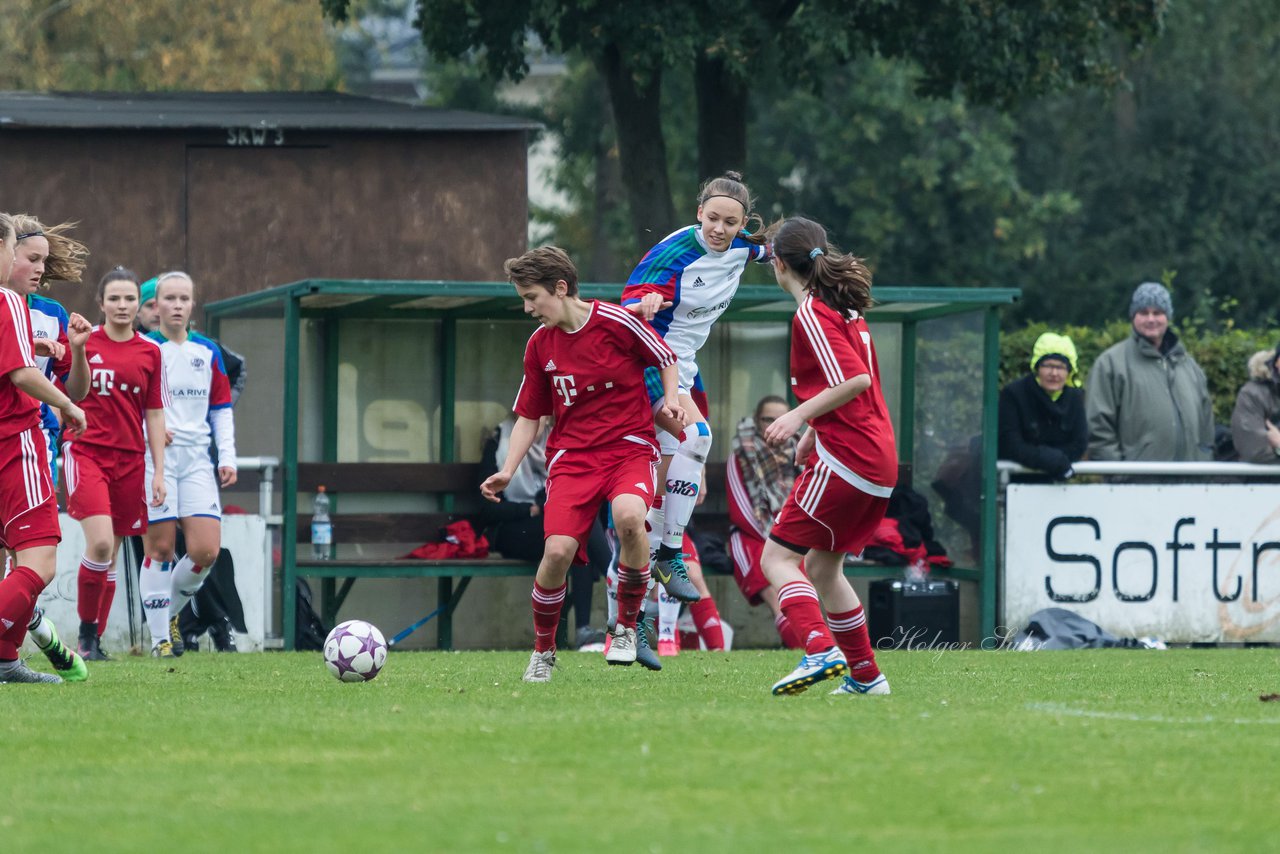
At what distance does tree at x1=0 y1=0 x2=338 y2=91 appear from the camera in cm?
3431

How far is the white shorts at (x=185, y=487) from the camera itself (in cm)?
1234

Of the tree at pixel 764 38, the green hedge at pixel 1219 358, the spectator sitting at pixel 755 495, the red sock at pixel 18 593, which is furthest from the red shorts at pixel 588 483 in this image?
the tree at pixel 764 38

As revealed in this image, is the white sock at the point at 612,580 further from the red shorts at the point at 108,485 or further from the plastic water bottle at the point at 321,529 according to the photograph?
the red shorts at the point at 108,485

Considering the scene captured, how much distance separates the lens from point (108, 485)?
11.8m

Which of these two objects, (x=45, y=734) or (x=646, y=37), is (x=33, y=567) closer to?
(x=45, y=734)

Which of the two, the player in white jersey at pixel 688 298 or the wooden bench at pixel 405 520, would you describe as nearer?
the player in white jersey at pixel 688 298

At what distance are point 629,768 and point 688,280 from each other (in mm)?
4841

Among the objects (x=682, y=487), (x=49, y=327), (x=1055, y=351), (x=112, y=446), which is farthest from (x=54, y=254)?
(x=1055, y=351)

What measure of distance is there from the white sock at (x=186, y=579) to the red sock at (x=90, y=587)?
66cm

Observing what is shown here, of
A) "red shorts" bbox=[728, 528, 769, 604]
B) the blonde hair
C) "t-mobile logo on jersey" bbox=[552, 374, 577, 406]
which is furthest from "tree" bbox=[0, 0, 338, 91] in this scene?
"t-mobile logo on jersey" bbox=[552, 374, 577, 406]

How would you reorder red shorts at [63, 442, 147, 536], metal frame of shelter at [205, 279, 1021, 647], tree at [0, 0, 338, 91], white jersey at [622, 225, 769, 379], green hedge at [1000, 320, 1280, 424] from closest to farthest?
white jersey at [622, 225, 769, 379] → red shorts at [63, 442, 147, 536] → metal frame of shelter at [205, 279, 1021, 647] → green hedge at [1000, 320, 1280, 424] → tree at [0, 0, 338, 91]

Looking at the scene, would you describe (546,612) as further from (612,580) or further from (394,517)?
(394,517)

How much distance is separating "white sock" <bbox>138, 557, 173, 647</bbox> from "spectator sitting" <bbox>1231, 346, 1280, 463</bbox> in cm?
754

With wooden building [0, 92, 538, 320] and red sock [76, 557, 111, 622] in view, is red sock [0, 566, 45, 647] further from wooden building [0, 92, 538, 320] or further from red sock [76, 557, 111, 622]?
wooden building [0, 92, 538, 320]
